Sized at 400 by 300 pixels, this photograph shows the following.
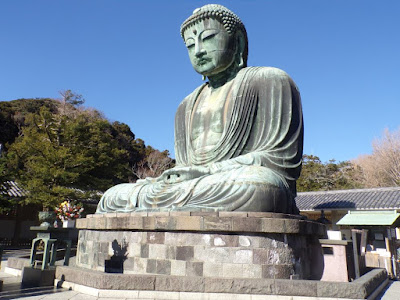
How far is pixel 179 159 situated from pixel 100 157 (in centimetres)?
1018

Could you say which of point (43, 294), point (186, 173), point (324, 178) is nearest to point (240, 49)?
point (186, 173)

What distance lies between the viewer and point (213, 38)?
22.7 feet

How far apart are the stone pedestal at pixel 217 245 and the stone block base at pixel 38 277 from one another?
0.88m

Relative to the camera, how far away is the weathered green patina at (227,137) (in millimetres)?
4898

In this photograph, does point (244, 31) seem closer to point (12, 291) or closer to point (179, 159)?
point (179, 159)

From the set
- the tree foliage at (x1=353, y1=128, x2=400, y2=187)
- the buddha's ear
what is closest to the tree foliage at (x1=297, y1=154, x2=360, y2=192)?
the tree foliage at (x1=353, y1=128, x2=400, y2=187)

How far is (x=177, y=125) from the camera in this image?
302 inches

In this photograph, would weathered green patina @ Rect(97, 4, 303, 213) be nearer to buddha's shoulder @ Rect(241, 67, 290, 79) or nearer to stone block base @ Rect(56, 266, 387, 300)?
buddha's shoulder @ Rect(241, 67, 290, 79)

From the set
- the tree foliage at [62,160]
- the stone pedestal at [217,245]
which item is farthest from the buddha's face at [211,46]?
the tree foliage at [62,160]

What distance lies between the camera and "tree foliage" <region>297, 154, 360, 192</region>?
78.7ft

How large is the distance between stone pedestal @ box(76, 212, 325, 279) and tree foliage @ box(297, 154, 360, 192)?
1939 cm

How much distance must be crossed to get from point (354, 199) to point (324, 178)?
956cm

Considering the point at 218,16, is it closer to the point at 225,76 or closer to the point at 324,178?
the point at 225,76

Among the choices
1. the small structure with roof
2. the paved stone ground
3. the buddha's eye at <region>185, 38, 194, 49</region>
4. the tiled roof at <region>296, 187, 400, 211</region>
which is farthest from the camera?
the tiled roof at <region>296, 187, 400, 211</region>
